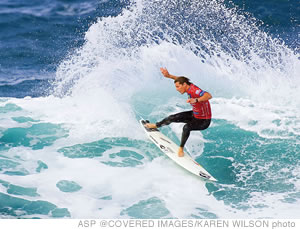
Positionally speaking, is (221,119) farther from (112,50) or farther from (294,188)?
(112,50)

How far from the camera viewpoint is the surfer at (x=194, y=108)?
7625 mm

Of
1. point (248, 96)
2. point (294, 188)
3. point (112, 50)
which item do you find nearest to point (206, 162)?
point (294, 188)

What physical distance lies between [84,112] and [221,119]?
11.7 ft

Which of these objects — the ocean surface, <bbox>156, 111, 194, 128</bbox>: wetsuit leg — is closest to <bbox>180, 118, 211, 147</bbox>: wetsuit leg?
<bbox>156, 111, 194, 128</bbox>: wetsuit leg

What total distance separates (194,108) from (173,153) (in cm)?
126

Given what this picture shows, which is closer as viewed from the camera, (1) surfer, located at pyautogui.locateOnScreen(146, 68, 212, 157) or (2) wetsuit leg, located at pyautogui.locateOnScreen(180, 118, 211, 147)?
(1) surfer, located at pyautogui.locateOnScreen(146, 68, 212, 157)

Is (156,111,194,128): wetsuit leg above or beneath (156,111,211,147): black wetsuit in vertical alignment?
above

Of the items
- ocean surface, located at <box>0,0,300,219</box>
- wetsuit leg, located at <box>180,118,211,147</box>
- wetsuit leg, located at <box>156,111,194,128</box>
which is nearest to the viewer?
ocean surface, located at <box>0,0,300,219</box>

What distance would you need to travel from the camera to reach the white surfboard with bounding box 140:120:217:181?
807cm

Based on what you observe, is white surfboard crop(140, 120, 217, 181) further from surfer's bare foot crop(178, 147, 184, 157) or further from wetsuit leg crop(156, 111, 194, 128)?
wetsuit leg crop(156, 111, 194, 128)

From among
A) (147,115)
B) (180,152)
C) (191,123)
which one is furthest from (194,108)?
(147,115)

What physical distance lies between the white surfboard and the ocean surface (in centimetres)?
17

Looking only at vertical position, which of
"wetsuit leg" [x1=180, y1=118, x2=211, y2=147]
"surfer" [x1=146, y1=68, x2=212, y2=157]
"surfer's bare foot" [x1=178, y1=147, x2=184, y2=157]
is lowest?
"surfer's bare foot" [x1=178, y1=147, x2=184, y2=157]

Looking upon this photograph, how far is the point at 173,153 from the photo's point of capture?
873 centimetres
